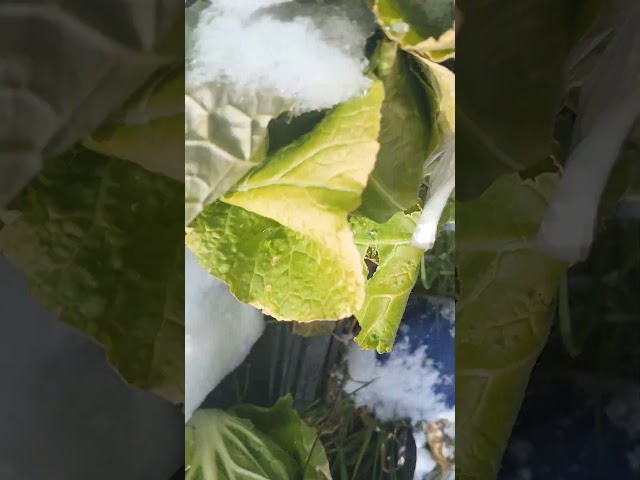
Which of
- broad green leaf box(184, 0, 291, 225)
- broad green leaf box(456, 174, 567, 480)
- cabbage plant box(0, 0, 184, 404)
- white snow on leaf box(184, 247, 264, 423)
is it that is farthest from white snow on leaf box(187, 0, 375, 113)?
broad green leaf box(456, 174, 567, 480)

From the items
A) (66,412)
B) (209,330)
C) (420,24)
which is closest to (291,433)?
(209,330)

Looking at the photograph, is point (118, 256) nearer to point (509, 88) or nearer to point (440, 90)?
point (440, 90)

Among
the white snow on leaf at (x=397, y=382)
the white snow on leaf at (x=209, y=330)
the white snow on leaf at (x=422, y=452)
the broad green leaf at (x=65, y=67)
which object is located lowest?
the white snow on leaf at (x=422, y=452)

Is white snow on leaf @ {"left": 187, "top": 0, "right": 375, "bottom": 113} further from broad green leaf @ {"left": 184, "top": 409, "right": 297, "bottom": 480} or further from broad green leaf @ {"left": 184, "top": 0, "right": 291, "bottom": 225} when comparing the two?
broad green leaf @ {"left": 184, "top": 409, "right": 297, "bottom": 480}

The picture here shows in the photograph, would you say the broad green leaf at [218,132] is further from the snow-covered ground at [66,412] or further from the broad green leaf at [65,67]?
the snow-covered ground at [66,412]

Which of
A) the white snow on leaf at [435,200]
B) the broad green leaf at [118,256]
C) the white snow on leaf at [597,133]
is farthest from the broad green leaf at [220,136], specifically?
the white snow on leaf at [597,133]

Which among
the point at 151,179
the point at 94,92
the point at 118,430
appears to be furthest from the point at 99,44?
the point at 118,430
